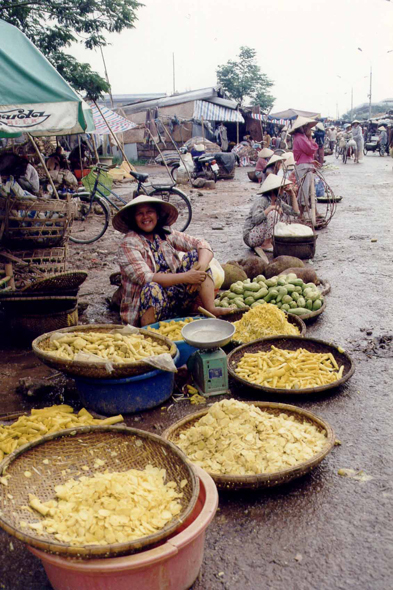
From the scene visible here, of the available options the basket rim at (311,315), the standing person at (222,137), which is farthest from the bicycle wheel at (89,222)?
the standing person at (222,137)

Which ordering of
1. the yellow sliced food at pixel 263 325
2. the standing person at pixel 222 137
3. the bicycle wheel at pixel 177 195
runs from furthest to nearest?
the standing person at pixel 222 137 → the bicycle wheel at pixel 177 195 → the yellow sliced food at pixel 263 325

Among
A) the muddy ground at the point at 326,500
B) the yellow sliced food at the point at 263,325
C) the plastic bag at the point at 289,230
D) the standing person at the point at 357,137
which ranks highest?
the standing person at the point at 357,137

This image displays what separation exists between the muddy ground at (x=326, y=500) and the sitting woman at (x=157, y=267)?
97 centimetres

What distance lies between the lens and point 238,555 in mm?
2170

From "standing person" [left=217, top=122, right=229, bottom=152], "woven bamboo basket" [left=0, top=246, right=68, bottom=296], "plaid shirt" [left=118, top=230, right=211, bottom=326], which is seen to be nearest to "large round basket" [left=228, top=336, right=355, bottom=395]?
"plaid shirt" [left=118, top=230, right=211, bottom=326]

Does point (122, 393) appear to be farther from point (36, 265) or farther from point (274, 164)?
point (274, 164)

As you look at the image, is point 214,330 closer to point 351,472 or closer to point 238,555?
point 351,472

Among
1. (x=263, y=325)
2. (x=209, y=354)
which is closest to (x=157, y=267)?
(x=263, y=325)

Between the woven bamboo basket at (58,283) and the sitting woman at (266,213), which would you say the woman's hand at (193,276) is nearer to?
the woven bamboo basket at (58,283)

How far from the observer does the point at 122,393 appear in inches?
128

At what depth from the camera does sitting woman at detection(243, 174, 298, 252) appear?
691cm

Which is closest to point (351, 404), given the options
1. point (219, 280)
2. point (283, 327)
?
point (283, 327)

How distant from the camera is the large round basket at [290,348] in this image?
341 centimetres

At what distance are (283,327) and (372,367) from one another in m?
0.79
